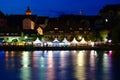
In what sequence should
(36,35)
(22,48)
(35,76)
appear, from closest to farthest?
(35,76) < (22,48) < (36,35)

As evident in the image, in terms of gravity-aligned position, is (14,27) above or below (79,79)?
above

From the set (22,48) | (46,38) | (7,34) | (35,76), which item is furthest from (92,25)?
(35,76)

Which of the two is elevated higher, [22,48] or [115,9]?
[115,9]

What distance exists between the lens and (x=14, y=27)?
369 ft

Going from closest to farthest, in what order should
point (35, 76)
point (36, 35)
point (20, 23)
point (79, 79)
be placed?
1. point (79, 79)
2. point (35, 76)
3. point (36, 35)
4. point (20, 23)

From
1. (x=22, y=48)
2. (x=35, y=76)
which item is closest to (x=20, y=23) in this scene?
(x=22, y=48)

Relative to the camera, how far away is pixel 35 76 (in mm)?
22281

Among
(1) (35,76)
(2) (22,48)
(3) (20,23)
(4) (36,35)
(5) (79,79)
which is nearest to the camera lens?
(5) (79,79)

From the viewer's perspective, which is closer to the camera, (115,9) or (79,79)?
(79,79)

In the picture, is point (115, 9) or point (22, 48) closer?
point (22, 48)

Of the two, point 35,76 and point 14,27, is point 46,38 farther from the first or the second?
point 35,76

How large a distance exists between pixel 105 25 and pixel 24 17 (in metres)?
22.5

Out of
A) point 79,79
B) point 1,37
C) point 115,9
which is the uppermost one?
point 115,9

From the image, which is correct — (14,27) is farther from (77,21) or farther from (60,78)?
(60,78)
